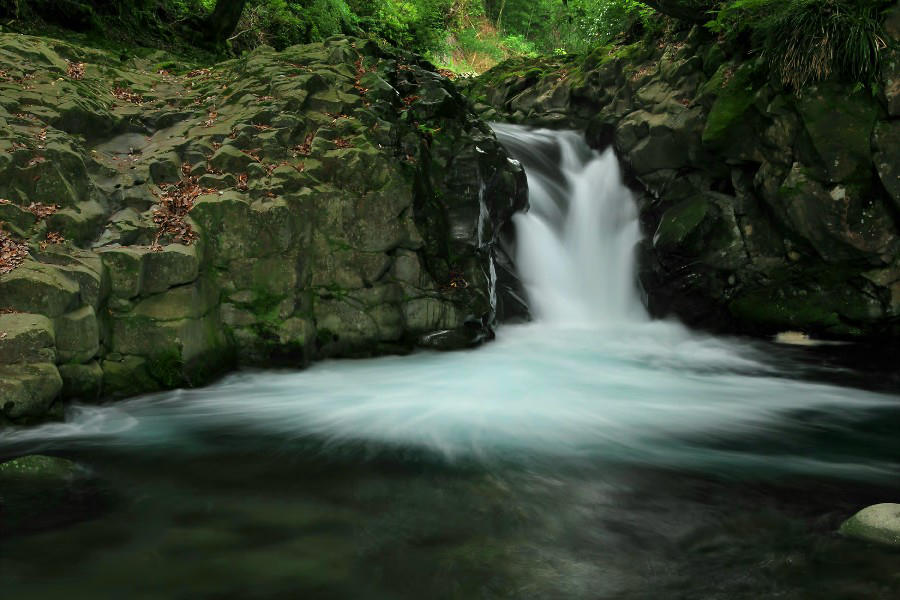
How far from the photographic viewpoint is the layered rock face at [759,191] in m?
8.40

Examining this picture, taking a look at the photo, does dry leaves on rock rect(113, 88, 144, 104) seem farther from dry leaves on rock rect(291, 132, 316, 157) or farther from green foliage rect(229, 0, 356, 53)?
green foliage rect(229, 0, 356, 53)

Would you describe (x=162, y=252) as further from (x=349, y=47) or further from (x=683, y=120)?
(x=683, y=120)

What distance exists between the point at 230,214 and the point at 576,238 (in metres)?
6.40

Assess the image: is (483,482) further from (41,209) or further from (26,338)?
(41,209)

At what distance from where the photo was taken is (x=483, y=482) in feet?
14.0

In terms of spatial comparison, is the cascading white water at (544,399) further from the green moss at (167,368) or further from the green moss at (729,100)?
the green moss at (729,100)

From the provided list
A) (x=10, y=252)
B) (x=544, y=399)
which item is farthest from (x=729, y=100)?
(x=10, y=252)

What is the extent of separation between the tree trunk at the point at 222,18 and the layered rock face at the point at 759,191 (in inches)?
310

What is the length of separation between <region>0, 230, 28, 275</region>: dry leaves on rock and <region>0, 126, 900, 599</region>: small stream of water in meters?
1.37

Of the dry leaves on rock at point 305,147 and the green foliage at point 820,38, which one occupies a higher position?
the green foliage at point 820,38

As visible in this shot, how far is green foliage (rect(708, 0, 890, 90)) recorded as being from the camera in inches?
319

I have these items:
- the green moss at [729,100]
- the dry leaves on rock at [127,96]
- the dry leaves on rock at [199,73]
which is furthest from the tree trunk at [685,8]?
the dry leaves on rock at [127,96]

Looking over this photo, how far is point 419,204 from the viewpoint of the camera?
26.3 ft

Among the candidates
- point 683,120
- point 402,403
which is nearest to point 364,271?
point 402,403
